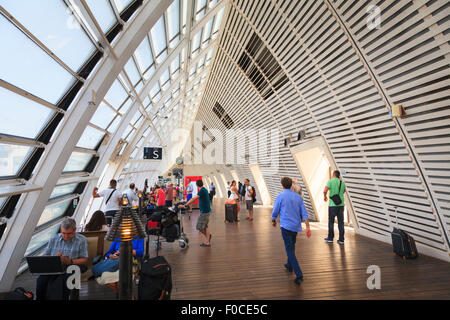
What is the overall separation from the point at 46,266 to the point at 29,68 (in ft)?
10.1

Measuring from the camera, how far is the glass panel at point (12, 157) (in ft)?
12.9

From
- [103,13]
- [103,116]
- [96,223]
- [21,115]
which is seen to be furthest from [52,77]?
[103,116]

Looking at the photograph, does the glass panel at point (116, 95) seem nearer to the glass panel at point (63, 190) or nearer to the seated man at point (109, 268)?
the glass panel at point (63, 190)

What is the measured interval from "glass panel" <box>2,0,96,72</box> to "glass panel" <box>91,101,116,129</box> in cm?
274

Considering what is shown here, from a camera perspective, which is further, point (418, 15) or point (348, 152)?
point (348, 152)

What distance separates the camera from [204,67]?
53.0 ft

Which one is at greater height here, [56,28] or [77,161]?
[56,28]

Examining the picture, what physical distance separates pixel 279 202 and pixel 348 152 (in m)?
3.72

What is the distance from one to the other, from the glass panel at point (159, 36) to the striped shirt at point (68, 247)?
7.06 metres

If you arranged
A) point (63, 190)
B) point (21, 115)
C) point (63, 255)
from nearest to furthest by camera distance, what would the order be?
point (63, 255) → point (21, 115) → point (63, 190)

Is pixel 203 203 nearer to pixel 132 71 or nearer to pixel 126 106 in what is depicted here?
pixel 132 71

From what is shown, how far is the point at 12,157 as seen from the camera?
415 cm
